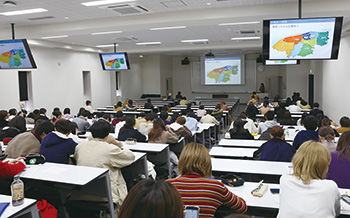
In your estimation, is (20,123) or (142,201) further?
(20,123)

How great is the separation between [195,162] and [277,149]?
6.45 ft

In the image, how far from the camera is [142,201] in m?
1.11

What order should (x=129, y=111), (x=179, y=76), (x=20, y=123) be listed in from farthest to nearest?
(x=179, y=76), (x=129, y=111), (x=20, y=123)

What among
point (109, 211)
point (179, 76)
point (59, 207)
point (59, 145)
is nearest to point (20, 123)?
point (59, 145)

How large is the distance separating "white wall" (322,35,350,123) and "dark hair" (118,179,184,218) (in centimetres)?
990

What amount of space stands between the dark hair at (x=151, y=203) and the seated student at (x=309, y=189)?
132 cm

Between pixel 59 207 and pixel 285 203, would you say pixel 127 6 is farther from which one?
pixel 285 203

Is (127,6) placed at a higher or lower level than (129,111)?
higher

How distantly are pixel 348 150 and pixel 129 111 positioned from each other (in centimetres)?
947

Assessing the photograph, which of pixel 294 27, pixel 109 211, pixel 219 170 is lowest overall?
pixel 109 211

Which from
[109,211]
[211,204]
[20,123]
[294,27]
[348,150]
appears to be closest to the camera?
[211,204]

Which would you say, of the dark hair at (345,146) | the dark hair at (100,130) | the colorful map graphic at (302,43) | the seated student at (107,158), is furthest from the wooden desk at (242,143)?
the dark hair at (100,130)

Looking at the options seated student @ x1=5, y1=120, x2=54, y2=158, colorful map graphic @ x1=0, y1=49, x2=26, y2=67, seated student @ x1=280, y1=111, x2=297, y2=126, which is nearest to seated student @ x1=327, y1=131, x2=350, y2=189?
seated student @ x1=5, y1=120, x2=54, y2=158

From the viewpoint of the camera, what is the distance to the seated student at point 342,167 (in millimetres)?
3049
